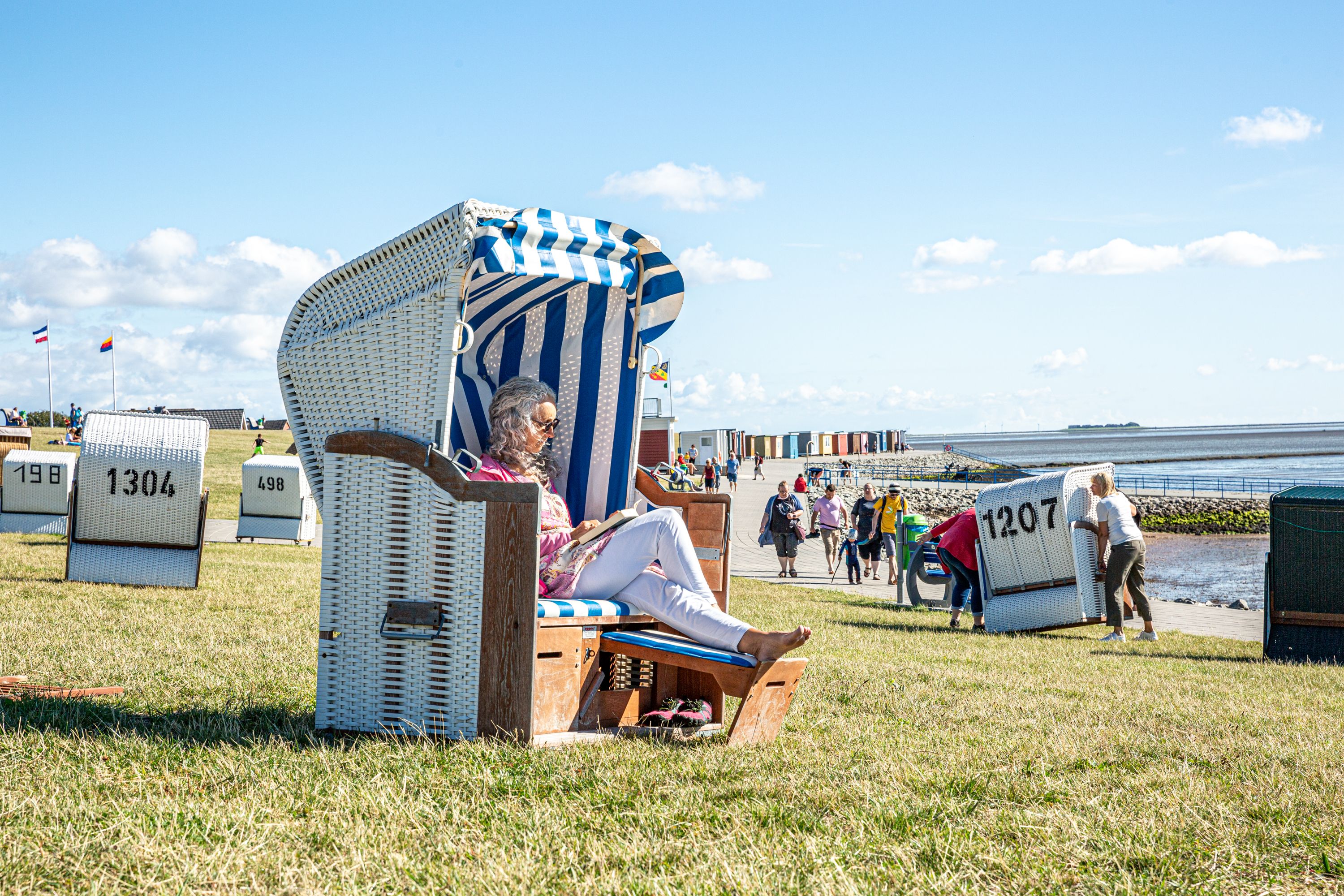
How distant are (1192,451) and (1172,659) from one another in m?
131

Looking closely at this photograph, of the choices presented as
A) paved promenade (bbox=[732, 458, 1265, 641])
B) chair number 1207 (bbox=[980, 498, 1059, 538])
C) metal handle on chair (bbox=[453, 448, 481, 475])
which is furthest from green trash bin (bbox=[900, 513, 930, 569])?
metal handle on chair (bbox=[453, 448, 481, 475])

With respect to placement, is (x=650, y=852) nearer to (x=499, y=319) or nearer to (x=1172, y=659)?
(x=499, y=319)

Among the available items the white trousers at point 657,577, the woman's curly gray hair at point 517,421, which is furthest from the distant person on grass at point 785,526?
the white trousers at point 657,577

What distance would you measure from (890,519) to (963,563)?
5189mm

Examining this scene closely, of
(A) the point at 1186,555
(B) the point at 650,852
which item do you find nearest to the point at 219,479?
(A) the point at 1186,555

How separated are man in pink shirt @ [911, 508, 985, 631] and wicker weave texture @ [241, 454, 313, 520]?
1176 centimetres

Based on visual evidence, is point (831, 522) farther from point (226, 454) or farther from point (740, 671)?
point (226, 454)

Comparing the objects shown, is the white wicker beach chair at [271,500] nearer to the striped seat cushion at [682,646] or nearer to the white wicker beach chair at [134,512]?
the white wicker beach chair at [134,512]

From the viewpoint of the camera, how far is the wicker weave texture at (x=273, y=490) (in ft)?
61.0

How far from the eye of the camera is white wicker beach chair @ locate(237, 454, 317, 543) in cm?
1861

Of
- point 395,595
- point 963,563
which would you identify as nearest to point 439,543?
point 395,595

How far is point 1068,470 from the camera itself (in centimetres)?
1061

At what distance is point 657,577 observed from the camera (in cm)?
451

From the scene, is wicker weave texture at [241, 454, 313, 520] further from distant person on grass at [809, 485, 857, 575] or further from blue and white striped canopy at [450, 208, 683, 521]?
blue and white striped canopy at [450, 208, 683, 521]
